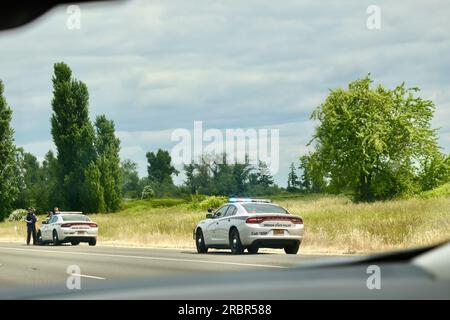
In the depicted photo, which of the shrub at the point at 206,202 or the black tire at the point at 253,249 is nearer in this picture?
the black tire at the point at 253,249

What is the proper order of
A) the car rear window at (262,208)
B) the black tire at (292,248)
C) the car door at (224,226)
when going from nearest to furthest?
the black tire at (292,248)
the car rear window at (262,208)
the car door at (224,226)

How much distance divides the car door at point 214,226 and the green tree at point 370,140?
1657 inches

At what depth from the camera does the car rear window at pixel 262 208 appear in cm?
2173

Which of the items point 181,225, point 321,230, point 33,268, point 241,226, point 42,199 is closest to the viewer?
point 42,199

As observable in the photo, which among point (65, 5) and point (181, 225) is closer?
point (65, 5)

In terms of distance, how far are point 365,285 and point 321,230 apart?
24.2 meters

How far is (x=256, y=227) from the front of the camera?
69.4 ft

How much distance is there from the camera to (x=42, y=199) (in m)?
13.9

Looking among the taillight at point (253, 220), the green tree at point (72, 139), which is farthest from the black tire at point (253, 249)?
the green tree at point (72, 139)

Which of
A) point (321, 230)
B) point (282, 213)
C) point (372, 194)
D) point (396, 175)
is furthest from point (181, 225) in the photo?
point (396, 175)

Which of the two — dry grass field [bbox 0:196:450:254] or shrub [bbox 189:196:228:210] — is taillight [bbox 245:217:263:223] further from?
shrub [bbox 189:196:228:210]

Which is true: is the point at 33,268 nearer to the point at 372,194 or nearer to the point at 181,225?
the point at 181,225

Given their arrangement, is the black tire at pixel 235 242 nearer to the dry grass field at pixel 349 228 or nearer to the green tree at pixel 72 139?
the dry grass field at pixel 349 228
